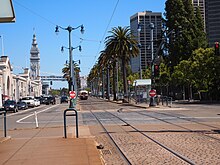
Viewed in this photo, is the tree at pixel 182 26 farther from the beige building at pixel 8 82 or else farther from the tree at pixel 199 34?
the beige building at pixel 8 82

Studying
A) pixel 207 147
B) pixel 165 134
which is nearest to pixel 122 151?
pixel 207 147

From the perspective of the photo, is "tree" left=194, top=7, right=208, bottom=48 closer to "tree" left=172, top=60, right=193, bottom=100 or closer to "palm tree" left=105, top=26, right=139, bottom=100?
"tree" left=172, top=60, right=193, bottom=100

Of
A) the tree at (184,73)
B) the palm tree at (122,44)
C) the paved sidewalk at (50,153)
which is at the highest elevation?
the palm tree at (122,44)

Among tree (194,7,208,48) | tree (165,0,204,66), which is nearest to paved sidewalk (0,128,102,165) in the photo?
tree (165,0,204,66)

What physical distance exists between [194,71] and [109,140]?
51.7m

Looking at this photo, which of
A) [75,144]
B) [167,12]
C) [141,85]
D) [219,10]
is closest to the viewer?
[75,144]

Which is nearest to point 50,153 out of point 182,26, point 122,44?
point 122,44

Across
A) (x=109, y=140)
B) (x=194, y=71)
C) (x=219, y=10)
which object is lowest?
(x=109, y=140)

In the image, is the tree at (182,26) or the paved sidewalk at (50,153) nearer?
the paved sidewalk at (50,153)

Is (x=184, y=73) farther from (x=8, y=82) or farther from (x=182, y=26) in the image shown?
(x=8, y=82)

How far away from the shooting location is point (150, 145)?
14.9 meters

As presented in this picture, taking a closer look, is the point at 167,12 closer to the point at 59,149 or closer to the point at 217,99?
the point at 217,99

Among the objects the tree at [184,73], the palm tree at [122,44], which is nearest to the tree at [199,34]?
the tree at [184,73]

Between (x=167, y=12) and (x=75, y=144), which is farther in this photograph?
(x=167, y=12)
